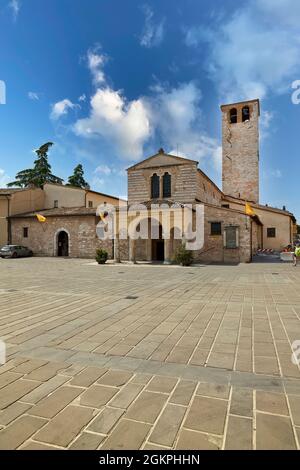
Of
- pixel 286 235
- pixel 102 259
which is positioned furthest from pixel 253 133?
pixel 102 259

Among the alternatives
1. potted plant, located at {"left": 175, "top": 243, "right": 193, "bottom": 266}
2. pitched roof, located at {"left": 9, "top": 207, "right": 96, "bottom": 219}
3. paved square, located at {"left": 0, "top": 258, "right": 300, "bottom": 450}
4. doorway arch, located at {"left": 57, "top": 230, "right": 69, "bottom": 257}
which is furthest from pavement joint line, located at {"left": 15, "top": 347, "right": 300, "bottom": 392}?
doorway arch, located at {"left": 57, "top": 230, "right": 69, "bottom": 257}

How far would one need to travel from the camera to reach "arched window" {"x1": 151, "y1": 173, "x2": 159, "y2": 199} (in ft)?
91.1

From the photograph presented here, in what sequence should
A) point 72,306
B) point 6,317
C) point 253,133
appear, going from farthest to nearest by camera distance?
1. point 253,133
2. point 72,306
3. point 6,317

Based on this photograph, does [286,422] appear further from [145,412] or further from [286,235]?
[286,235]

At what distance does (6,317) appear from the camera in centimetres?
621

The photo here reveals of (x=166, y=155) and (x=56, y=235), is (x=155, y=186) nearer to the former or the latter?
(x=166, y=155)

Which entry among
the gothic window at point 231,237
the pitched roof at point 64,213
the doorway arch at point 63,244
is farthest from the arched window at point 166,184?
the doorway arch at point 63,244

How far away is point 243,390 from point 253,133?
138ft

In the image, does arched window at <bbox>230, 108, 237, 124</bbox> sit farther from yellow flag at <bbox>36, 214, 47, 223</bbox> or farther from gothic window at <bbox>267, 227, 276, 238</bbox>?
yellow flag at <bbox>36, 214, 47, 223</bbox>

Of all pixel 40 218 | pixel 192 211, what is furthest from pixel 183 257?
pixel 40 218

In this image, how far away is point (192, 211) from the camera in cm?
2319

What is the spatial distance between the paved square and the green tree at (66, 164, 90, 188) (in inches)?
1791

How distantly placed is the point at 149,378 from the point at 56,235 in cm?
2869

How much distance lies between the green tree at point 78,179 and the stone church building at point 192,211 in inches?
462
